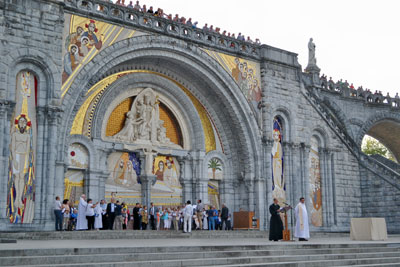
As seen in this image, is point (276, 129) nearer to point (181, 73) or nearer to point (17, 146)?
point (181, 73)

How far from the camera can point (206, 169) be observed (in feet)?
91.5

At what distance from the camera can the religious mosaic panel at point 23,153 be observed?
20.3m

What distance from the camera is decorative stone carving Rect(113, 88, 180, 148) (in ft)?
84.7

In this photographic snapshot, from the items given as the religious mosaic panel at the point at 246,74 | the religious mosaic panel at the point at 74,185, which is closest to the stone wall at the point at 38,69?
the religious mosaic panel at the point at 74,185

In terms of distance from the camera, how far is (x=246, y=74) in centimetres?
2866

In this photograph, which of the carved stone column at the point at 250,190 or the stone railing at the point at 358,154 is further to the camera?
the stone railing at the point at 358,154

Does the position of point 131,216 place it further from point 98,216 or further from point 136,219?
point 98,216

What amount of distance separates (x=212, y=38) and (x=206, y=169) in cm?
662

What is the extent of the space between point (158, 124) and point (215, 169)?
3.95m

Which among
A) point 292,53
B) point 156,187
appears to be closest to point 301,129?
point 292,53

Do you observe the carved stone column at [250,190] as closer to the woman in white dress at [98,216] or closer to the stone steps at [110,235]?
the stone steps at [110,235]

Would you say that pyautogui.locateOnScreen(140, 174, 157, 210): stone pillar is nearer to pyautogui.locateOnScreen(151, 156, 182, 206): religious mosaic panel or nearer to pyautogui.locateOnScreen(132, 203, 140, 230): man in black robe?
pyautogui.locateOnScreen(151, 156, 182, 206): religious mosaic panel

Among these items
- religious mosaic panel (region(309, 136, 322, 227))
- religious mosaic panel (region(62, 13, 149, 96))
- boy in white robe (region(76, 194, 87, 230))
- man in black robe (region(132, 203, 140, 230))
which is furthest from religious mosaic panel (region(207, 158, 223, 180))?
boy in white robe (region(76, 194, 87, 230))

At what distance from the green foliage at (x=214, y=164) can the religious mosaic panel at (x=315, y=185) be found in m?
5.41
